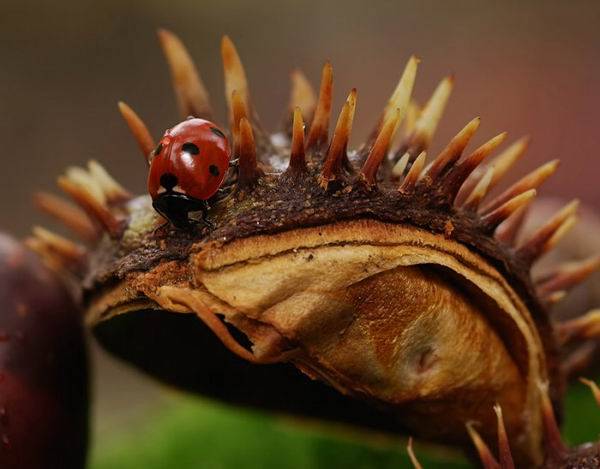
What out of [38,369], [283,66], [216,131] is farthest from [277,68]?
[216,131]

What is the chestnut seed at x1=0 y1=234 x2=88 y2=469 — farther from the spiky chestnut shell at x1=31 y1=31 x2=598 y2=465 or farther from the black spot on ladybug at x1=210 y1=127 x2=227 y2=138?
the black spot on ladybug at x1=210 y1=127 x2=227 y2=138

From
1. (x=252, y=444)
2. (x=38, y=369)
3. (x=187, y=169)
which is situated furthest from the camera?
(x=252, y=444)

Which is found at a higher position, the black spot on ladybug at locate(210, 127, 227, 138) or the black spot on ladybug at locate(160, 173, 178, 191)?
the black spot on ladybug at locate(210, 127, 227, 138)

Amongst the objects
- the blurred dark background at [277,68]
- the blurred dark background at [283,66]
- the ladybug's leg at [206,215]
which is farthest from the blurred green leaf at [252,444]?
the blurred dark background at [283,66]

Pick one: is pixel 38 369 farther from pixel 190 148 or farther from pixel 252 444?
pixel 252 444

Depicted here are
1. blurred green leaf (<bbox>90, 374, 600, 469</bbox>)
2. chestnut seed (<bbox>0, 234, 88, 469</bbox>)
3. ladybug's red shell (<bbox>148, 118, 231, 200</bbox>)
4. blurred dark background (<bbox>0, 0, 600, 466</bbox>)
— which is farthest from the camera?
blurred dark background (<bbox>0, 0, 600, 466</bbox>)

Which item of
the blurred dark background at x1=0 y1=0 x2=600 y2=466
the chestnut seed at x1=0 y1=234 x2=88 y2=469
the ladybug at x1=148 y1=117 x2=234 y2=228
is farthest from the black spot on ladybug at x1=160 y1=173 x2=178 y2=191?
the blurred dark background at x1=0 y1=0 x2=600 y2=466
